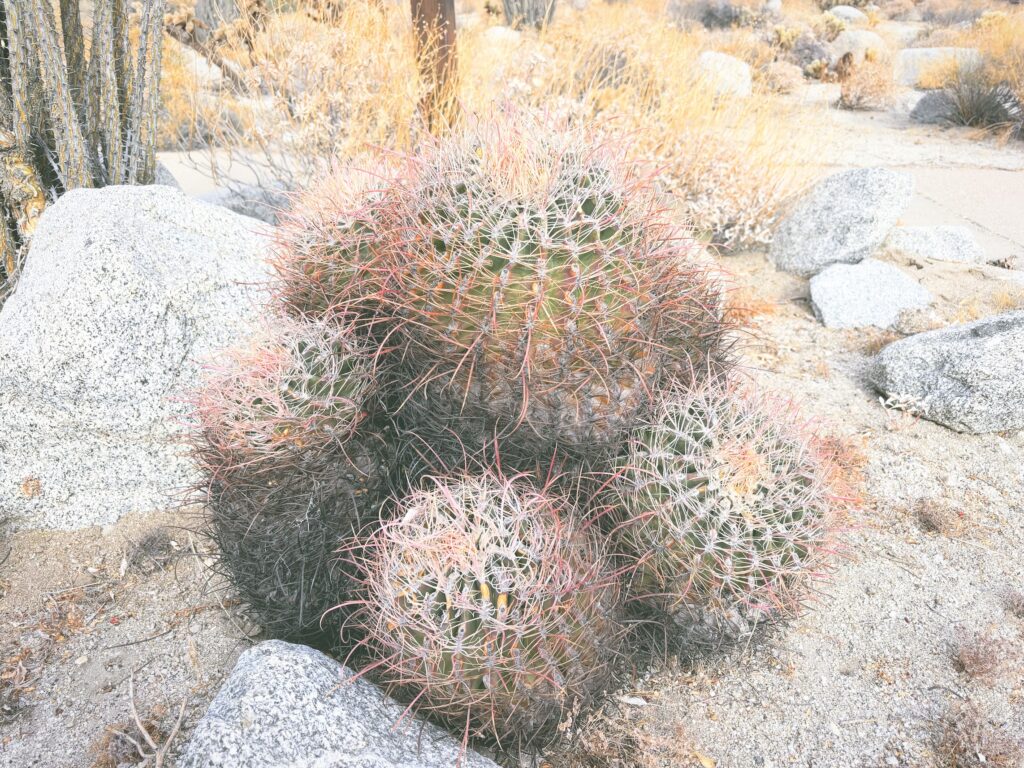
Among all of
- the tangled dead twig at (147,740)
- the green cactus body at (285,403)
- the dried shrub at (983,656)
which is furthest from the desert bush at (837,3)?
the tangled dead twig at (147,740)

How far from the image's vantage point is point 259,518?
196 centimetres

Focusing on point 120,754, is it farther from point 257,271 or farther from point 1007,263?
point 1007,263

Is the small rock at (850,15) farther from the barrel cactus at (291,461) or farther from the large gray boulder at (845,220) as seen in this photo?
the barrel cactus at (291,461)

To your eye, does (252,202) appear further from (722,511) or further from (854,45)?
(854,45)

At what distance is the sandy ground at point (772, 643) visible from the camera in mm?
2049

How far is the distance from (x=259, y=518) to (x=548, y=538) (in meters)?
0.83

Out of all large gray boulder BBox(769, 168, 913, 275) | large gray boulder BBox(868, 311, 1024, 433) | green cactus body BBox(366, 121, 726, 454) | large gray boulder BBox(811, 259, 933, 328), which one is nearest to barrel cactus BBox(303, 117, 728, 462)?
green cactus body BBox(366, 121, 726, 454)

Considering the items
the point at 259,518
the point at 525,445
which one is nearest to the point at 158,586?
the point at 259,518

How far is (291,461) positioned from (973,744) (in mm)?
2047

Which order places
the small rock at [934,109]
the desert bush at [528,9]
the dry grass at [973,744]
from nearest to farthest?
the dry grass at [973,744] < the small rock at [934,109] < the desert bush at [528,9]

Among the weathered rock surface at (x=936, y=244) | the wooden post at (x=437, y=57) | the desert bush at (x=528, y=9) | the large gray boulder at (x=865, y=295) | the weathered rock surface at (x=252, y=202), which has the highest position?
the wooden post at (x=437, y=57)

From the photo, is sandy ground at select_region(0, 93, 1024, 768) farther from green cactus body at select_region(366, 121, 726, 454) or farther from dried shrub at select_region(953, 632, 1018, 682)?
green cactus body at select_region(366, 121, 726, 454)

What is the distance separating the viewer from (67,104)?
3588 mm

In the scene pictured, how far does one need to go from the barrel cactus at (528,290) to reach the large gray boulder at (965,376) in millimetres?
2224
